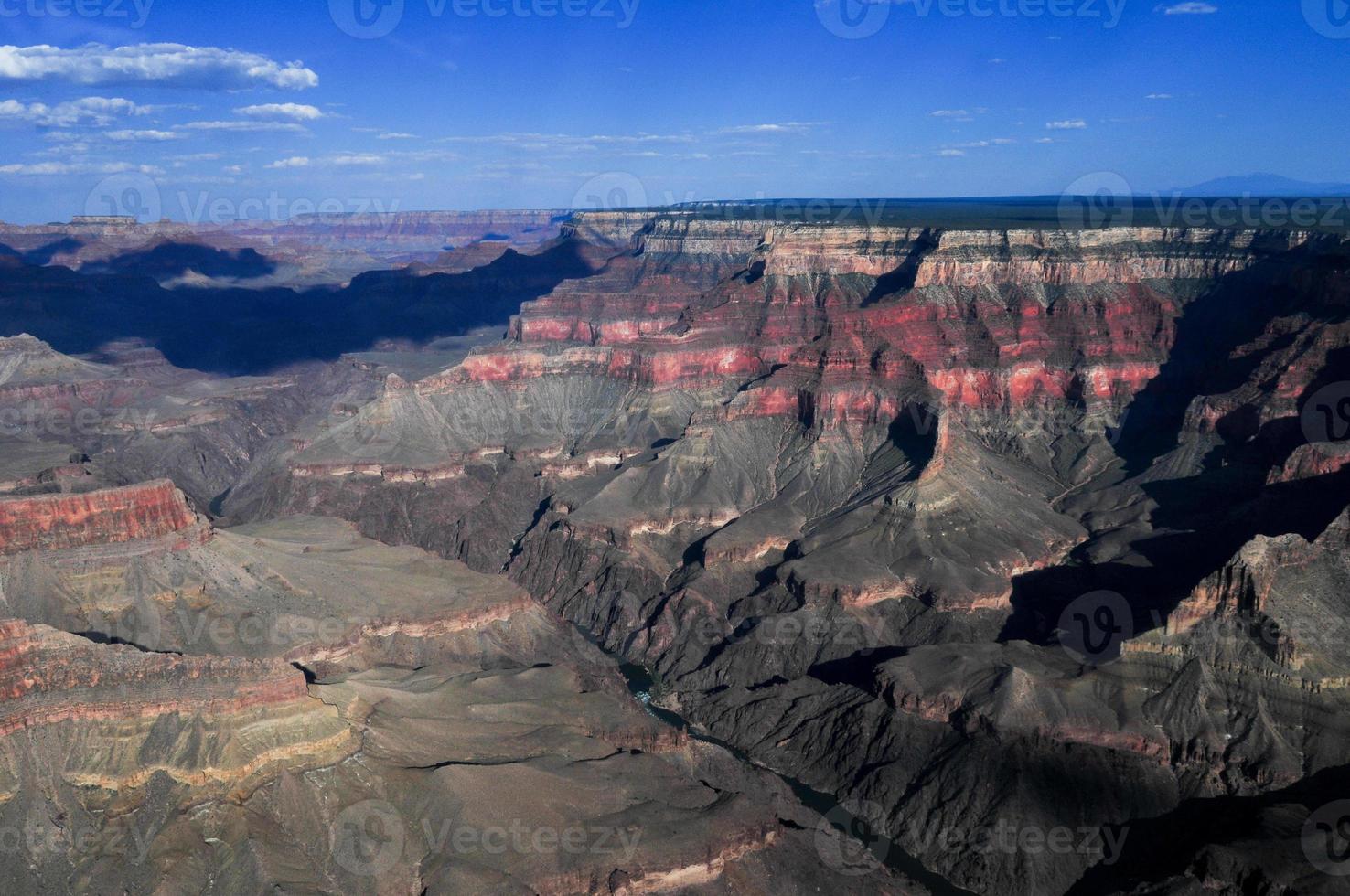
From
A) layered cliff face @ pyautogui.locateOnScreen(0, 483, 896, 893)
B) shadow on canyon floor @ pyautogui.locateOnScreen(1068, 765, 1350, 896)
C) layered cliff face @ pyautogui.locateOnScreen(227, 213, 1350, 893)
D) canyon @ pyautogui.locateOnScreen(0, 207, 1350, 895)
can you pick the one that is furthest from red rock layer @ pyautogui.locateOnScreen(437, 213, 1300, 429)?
shadow on canyon floor @ pyautogui.locateOnScreen(1068, 765, 1350, 896)

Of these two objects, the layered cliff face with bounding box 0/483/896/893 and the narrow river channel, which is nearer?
the layered cliff face with bounding box 0/483/896/893

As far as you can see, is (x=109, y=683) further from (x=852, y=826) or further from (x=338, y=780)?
(x=852, y=826)

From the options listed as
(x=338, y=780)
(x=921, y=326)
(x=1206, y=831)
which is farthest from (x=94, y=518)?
(x=921, y=326)

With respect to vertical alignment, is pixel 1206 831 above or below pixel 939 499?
below

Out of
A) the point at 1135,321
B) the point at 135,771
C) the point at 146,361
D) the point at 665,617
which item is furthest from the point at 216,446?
the point at 1135,321

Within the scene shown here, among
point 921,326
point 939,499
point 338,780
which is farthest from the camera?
point 921,326

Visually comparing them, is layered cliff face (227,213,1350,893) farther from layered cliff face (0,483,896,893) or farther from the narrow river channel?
layered cliff face (0,483,896,893)
